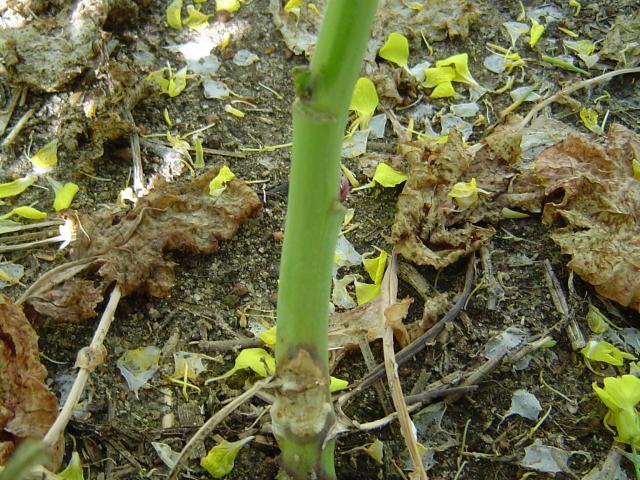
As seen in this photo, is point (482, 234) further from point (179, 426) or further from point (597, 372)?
point (179, 426)

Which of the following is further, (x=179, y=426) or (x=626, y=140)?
(x=626, y=140)

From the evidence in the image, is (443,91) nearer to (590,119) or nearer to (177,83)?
(590,119)

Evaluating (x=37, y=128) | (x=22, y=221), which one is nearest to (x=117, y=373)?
(x=22, y=221)

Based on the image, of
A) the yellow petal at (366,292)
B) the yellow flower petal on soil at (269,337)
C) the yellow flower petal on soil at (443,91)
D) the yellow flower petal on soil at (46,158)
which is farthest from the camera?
the yellow flower petal on soil at (443,91)

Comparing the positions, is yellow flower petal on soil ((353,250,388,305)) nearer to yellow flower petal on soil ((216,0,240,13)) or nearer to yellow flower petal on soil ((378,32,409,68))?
yellow flower petal on soil ((378,32,409,68))

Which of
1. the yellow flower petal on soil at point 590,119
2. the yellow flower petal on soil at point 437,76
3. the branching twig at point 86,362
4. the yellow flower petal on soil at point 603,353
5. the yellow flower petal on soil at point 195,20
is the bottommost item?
the yellow flower petal on soil at point 603,353

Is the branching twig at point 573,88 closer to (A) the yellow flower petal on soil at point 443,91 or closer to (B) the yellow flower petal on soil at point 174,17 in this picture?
(A) the yellow flower petal on soil at point 443,91

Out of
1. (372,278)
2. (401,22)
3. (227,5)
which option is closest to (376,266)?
(372,278)

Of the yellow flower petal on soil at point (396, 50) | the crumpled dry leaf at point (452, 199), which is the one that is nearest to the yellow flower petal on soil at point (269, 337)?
the crumpled dry leaf at point (452, 199)
